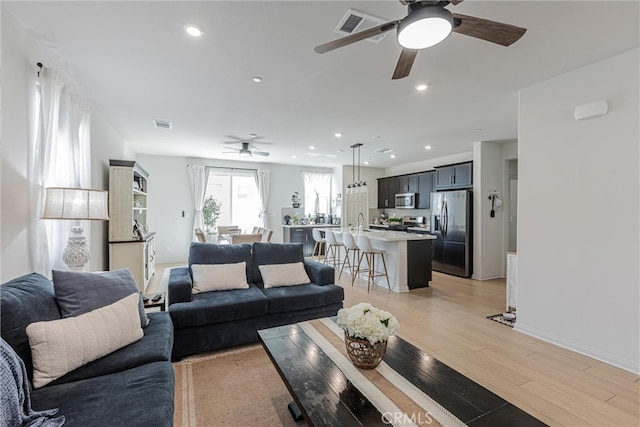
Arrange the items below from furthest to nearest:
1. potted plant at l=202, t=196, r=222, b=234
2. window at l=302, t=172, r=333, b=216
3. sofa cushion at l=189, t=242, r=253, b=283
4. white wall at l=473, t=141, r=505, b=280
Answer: window at l=302, t=172, r=333, b=216 < potted plant at l=202, t=196, r=222, b=234 < white wall at l=473, t=141, r=505, b=280 < sofa cushion at l=189, t=242, r=253, b=283

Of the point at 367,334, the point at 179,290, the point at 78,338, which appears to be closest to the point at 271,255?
the point at 179,290

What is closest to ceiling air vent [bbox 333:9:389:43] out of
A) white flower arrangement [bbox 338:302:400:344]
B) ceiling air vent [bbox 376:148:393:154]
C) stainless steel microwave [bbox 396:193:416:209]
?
white flower arrangement [bbox 338:302:400:344]

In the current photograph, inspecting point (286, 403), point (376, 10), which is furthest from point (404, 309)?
point (376, 10)

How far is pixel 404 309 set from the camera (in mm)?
3912

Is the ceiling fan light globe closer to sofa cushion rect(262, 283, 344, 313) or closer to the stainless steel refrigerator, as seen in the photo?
sofa cushion rect(262, 283, 344, 313)

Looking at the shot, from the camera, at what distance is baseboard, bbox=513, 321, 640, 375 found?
244 cm

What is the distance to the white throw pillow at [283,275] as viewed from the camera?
3.24 metres

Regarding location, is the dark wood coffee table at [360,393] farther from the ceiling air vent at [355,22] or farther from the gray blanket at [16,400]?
the ceiling air vent at [355,22]

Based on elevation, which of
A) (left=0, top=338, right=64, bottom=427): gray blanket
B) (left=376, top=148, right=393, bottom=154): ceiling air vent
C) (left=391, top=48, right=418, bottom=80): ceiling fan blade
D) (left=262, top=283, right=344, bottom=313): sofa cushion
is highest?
(left=376, top=148, right=393, bottom=154): ceiling air vent

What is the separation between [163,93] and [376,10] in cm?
256

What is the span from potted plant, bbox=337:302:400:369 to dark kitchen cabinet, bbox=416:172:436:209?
5872mm

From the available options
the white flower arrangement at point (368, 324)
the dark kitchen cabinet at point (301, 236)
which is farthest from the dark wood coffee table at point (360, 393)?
the dark kitchen cabinet at point (301, 236)

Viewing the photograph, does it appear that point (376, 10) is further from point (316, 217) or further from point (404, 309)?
point (316, 217)

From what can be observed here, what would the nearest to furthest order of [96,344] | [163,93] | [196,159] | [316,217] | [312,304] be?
[96,344] → [312,304] → [163,93] → [196,159] → [316,217]
